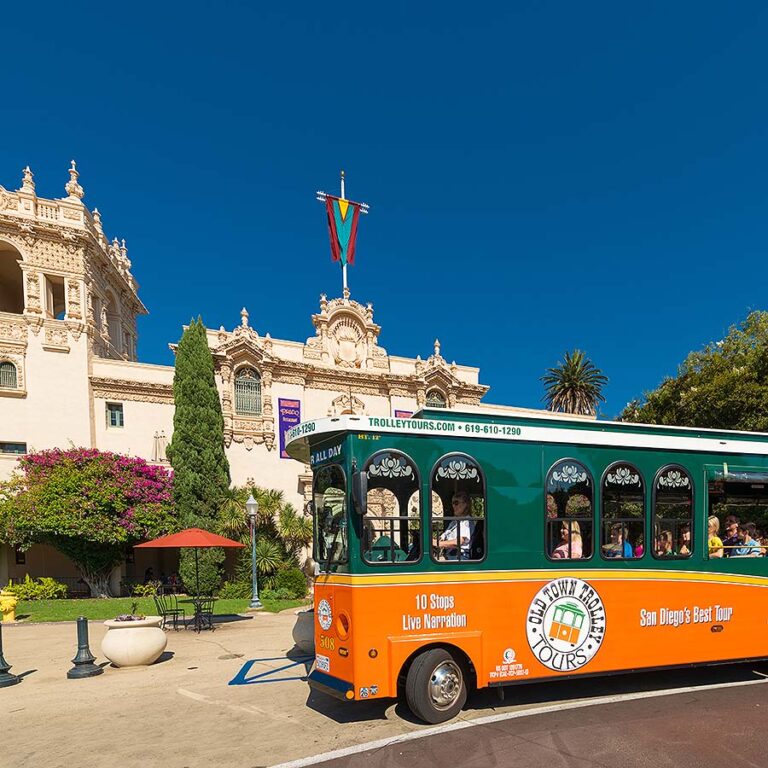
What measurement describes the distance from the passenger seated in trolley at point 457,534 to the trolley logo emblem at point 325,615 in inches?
59.1

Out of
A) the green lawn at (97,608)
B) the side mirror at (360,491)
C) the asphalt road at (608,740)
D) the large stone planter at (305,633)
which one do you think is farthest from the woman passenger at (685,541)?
the green lawn at (97,608)

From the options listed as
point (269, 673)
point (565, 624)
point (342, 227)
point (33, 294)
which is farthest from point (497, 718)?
point (342, 227)

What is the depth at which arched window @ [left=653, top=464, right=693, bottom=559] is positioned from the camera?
7695 mm

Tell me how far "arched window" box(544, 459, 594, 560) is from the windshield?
2.68 meters

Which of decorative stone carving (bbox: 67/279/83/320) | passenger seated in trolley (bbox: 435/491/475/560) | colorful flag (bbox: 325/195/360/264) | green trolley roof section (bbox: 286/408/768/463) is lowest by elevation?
passenger seated in trolley (bbox: 435/491/475/560)

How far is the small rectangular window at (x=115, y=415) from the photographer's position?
25.9m

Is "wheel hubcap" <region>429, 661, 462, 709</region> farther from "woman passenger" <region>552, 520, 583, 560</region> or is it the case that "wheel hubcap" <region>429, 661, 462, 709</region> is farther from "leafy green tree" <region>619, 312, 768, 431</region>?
"leafy green tree" <region>619, 312, 768, 431</region>

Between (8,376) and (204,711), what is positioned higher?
(8,376)

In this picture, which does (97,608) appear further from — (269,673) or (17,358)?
(269,673)

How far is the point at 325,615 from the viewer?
6789 mm

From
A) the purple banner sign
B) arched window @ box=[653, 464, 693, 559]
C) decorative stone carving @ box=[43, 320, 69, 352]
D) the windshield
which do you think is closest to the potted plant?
the windshield

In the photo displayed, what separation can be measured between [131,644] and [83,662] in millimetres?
771

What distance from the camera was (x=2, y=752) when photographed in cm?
614

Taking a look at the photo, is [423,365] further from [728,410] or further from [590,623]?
[590,623]
